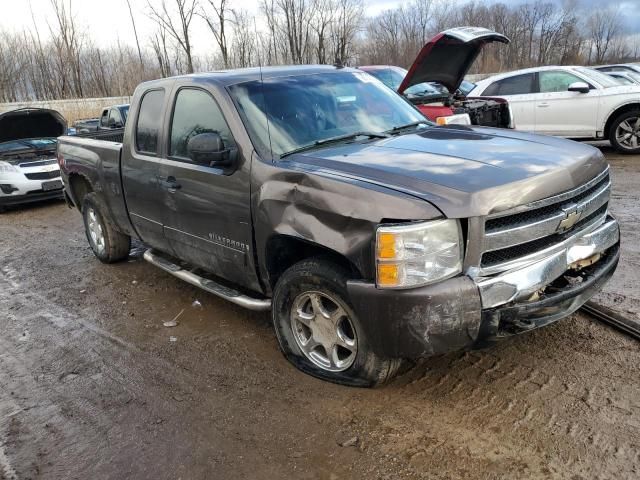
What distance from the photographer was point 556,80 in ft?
34.2

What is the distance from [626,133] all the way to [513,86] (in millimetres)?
2304

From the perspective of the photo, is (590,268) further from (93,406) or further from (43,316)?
(43,316)

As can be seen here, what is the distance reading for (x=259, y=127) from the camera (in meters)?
3.61

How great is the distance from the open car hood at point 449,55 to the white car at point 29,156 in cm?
689

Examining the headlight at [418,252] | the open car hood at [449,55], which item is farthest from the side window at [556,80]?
the headlight at [418,252]

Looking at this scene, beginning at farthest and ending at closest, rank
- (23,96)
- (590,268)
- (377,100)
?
(23,96), (377,100), (590,268)

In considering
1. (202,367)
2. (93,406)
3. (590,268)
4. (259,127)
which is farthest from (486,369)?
(93,406)

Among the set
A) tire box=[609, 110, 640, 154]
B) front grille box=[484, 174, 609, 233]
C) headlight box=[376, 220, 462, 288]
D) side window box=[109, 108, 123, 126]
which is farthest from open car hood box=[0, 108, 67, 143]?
tire box=[609, 110, 640, 154]

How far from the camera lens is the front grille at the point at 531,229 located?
271cm

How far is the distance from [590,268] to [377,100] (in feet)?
6.70

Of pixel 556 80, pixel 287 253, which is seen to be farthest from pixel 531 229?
pixel 556 80

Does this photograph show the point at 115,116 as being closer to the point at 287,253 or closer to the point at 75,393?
the point at 75,393

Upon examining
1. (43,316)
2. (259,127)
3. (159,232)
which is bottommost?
(43,316)

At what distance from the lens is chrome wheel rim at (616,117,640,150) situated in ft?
32.4
